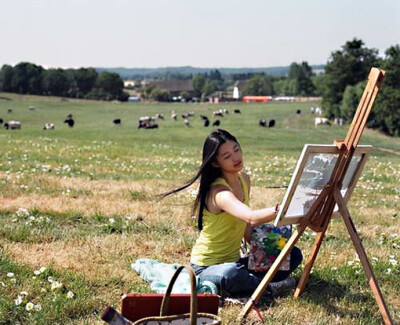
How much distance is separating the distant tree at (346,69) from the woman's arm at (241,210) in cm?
6789

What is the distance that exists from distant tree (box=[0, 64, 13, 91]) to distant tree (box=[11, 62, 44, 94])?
80cm

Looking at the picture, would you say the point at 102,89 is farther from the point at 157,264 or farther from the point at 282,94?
the point at 157,264

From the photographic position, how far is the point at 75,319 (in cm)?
516

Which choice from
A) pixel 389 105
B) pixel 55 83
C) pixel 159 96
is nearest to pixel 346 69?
pixel 389 105

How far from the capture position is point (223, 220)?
6152mm

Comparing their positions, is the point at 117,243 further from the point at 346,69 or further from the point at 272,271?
the point at 346,69

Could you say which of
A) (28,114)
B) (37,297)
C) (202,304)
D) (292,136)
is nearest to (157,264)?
(37,297)

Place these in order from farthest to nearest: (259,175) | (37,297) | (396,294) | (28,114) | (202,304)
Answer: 1. (28,114)
2. (259,175)
3. (396,294)
4. (37,297)
5. (202,304)

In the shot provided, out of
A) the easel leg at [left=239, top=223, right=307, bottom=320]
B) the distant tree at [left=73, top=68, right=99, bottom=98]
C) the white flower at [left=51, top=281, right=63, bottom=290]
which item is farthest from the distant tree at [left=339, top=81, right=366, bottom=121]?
the distant tree at [left=73, top=68, right=99, bottom=98]

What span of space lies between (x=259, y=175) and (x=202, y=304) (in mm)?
10655

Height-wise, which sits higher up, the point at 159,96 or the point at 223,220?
the point at 223,220

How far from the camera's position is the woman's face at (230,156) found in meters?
5.84

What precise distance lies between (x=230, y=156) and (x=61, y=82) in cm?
13397

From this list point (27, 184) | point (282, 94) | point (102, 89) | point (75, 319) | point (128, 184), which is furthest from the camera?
point (282, 94)
